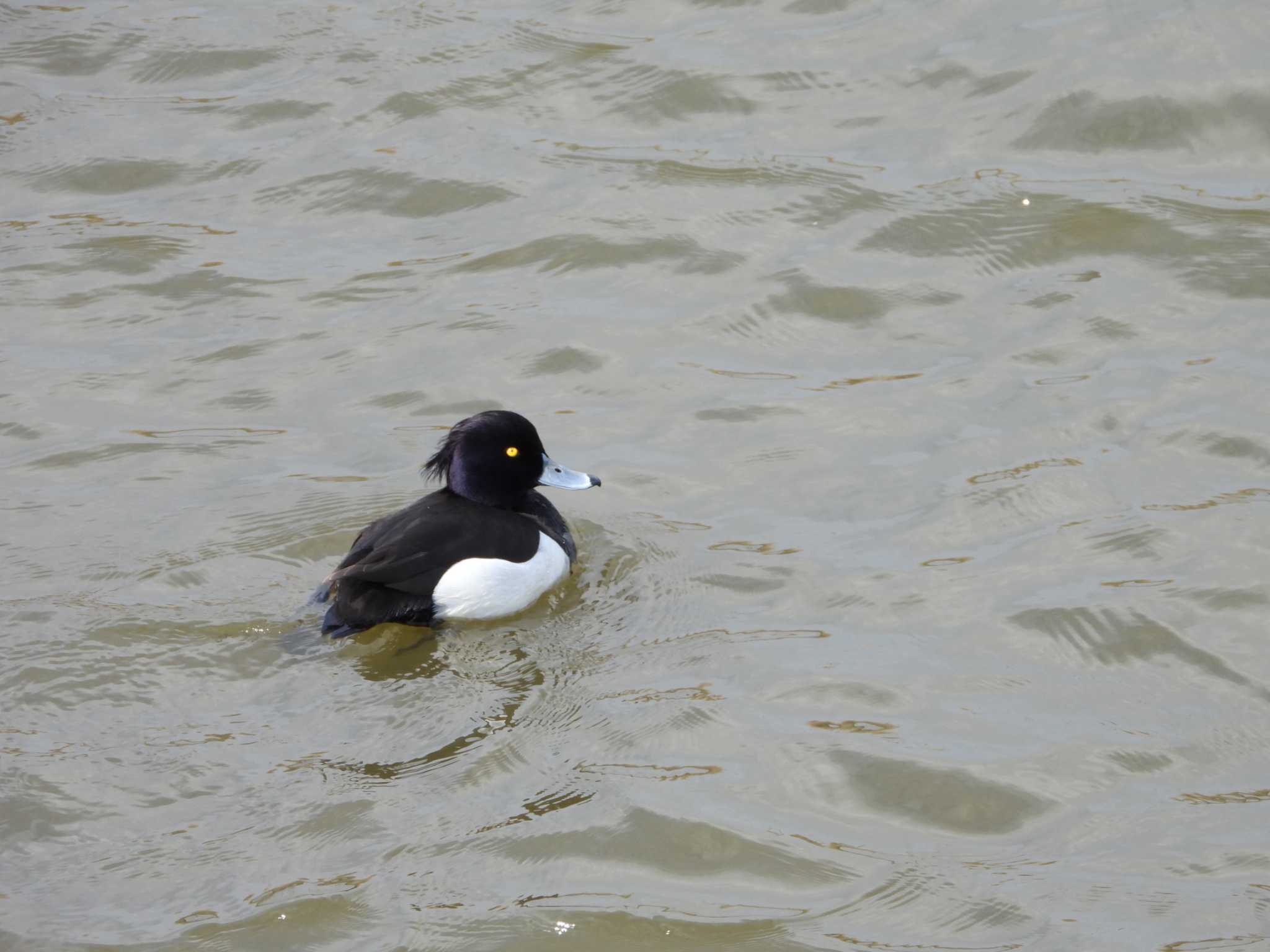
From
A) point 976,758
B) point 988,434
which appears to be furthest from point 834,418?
point 976,758

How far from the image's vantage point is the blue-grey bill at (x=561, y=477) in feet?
20.2

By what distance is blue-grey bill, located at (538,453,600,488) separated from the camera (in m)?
6.16

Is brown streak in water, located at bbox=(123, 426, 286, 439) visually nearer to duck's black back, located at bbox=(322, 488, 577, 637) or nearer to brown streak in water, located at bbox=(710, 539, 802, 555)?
duck's black back, located at bbox=(322, 488, 577, 637)

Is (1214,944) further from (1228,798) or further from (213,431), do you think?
(213,431)

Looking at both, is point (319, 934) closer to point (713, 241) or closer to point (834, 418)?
point (834, 418)

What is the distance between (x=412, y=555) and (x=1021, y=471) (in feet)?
8.00

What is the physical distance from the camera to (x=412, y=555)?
220 inches

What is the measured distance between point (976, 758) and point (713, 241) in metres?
4.10

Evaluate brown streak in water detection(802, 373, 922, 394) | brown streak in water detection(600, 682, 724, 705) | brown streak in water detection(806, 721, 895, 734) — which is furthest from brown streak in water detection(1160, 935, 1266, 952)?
brown streak in water detection(802, 373, 922, 394)

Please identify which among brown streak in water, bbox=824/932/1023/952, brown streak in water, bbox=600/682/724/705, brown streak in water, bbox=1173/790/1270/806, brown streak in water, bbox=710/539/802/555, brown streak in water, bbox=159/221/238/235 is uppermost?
brown streak in water, bbox=159/221/238/235

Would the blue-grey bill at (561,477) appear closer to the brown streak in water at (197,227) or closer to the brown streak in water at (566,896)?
the brown streak in water at (566,896)

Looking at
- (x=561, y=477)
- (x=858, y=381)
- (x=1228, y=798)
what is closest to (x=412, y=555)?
(x=561, y=477)

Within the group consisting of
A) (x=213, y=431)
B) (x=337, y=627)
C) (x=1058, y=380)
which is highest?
(x=1058, y=380)

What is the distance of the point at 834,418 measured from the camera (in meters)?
6.77
